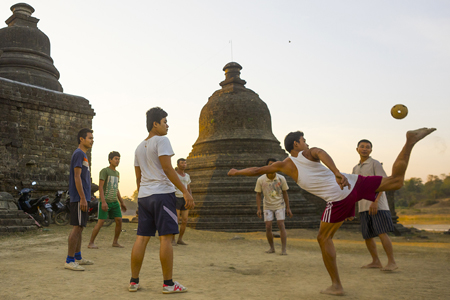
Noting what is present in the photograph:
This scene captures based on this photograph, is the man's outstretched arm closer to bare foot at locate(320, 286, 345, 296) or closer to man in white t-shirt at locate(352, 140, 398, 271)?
bare foot at locate(320, 286, 345, 296)

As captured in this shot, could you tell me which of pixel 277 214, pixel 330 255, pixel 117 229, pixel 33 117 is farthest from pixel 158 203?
pixel 33 117

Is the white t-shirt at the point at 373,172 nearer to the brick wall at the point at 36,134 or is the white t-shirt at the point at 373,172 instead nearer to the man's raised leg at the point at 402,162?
the man's raised leg at the point at 402,162

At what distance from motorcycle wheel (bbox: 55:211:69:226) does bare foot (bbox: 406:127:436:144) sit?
8.73m

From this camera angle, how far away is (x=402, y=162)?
3363mm

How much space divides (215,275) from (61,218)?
684 cm

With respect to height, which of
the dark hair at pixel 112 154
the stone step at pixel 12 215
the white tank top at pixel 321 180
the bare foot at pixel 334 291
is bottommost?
the bare foot at pixel 334 291

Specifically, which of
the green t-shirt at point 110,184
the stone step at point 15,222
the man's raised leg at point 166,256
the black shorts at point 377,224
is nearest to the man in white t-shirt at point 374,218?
the black shorts at point 377,224

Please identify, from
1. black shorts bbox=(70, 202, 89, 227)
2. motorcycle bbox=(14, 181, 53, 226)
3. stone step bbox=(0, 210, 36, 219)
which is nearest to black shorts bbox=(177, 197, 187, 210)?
black shorts bbox=(70, 202, 89, 227)

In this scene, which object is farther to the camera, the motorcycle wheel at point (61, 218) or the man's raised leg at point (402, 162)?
the motorcycle wheel at point (61, 218)

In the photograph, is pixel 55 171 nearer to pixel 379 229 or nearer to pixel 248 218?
pixel 248 218

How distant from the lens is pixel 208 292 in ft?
10.5

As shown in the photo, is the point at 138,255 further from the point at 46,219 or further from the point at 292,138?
the point at 46,219

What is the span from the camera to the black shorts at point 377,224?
178 inches

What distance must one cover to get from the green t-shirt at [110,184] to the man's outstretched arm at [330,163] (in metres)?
3.68
